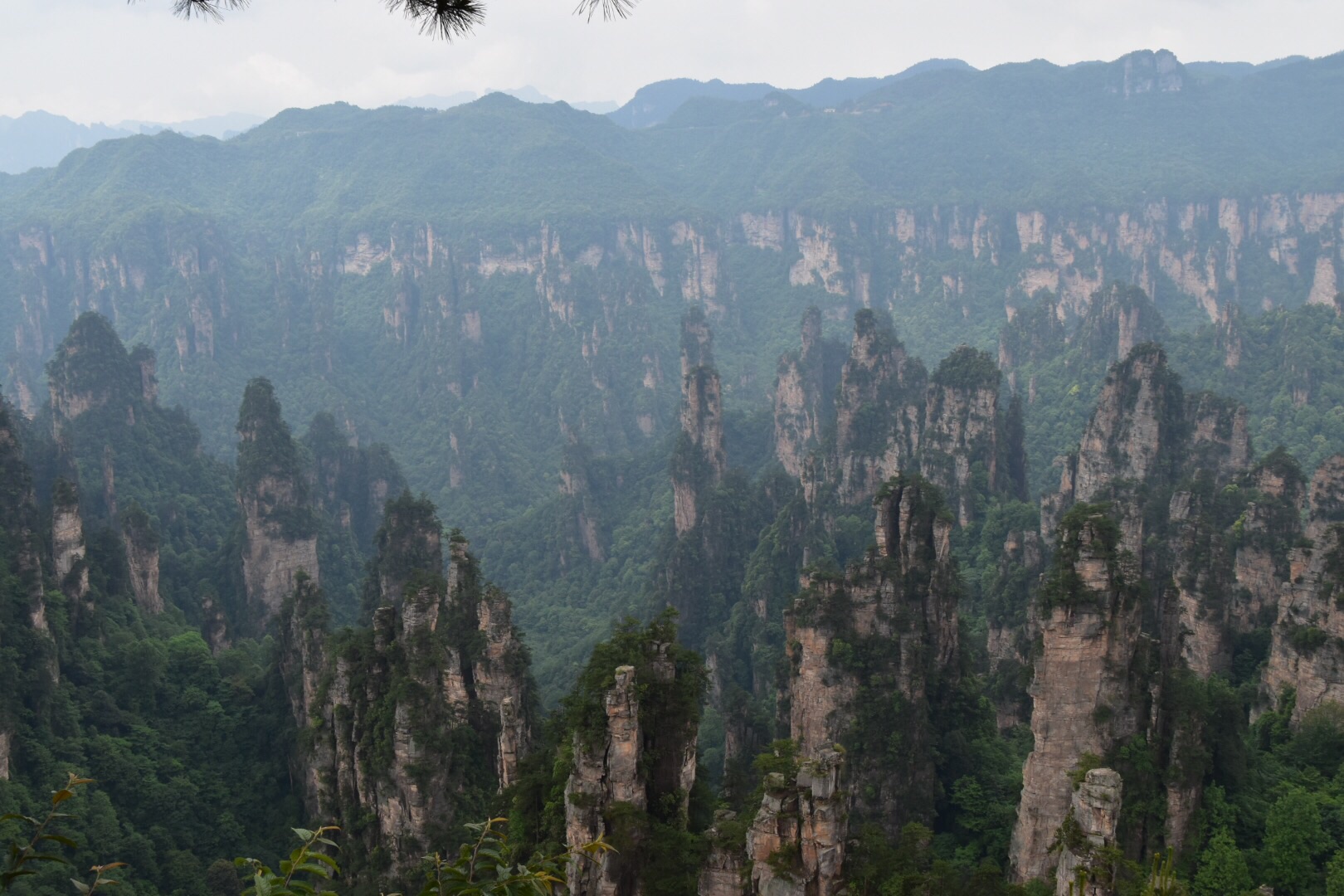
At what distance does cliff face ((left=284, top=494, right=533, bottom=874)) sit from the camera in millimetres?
32781

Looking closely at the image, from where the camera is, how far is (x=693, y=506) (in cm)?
7412

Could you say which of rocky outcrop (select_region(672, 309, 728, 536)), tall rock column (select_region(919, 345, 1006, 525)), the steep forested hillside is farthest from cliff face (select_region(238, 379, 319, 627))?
tall rock column (select_region(919, 345, 1006, 525))

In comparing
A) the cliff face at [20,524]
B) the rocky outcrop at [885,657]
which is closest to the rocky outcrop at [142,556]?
the cliff face at [20,524]

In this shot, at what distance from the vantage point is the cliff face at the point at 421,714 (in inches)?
1291

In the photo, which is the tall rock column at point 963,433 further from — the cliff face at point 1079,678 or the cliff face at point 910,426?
the cliff face at point 1079,678

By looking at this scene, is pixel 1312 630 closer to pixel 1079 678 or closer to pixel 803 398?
pixel 1079 678

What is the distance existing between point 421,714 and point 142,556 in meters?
27.8

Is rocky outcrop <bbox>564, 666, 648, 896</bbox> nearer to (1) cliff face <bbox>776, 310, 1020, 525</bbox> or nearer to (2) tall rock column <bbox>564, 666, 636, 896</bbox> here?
(2) tall rock column <bbox>564, 666, 636, 896</bbox>

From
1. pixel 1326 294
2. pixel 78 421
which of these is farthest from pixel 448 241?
pixel 1326 294

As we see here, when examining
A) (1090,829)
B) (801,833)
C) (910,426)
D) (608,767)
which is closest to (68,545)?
(608,767)

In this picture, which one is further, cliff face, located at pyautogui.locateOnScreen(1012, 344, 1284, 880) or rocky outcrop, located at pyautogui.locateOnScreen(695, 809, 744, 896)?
cliff face, located at pyautogui.locateOnScreen(1012, 344, 1284, 880)

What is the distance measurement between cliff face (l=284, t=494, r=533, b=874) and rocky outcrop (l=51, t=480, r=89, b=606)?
44.7 ft

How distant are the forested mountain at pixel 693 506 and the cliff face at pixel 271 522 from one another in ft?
0.79

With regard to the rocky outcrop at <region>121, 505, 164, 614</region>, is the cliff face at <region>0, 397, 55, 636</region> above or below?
above
